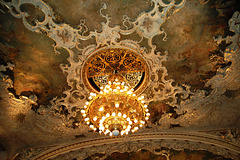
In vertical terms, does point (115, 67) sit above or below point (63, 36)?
below

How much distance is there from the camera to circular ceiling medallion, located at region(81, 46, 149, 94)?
588 cm

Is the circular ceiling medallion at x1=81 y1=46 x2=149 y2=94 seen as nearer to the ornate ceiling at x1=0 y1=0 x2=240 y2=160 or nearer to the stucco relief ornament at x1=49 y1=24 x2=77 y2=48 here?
the ornate ceiling at x1=0 y1=0 x2=240 y2=160

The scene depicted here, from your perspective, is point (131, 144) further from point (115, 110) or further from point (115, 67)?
point (115, 67)

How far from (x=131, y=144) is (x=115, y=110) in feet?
11.8

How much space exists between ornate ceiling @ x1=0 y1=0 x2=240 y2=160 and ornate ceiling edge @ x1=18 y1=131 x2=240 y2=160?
0.04m

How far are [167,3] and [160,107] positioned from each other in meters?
3.87

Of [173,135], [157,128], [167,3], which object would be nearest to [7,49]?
[167,3]

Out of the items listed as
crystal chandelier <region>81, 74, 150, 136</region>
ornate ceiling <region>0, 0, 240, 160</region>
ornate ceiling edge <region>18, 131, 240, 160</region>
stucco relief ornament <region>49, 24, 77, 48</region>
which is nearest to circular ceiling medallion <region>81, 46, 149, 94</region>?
ornate ceiling <region>0, 0, 240, 160</region>

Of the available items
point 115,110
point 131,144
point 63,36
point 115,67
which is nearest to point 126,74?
point 115,67

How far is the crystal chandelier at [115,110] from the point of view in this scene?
482cm

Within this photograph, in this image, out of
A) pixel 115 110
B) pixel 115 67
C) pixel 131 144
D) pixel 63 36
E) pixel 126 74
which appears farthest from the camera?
pixel 131 144

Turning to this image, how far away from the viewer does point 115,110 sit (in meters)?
4.93

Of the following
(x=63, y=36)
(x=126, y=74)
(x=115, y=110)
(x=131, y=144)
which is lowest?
(x=115, y=110)

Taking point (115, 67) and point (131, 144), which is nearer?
point (115, 67)
